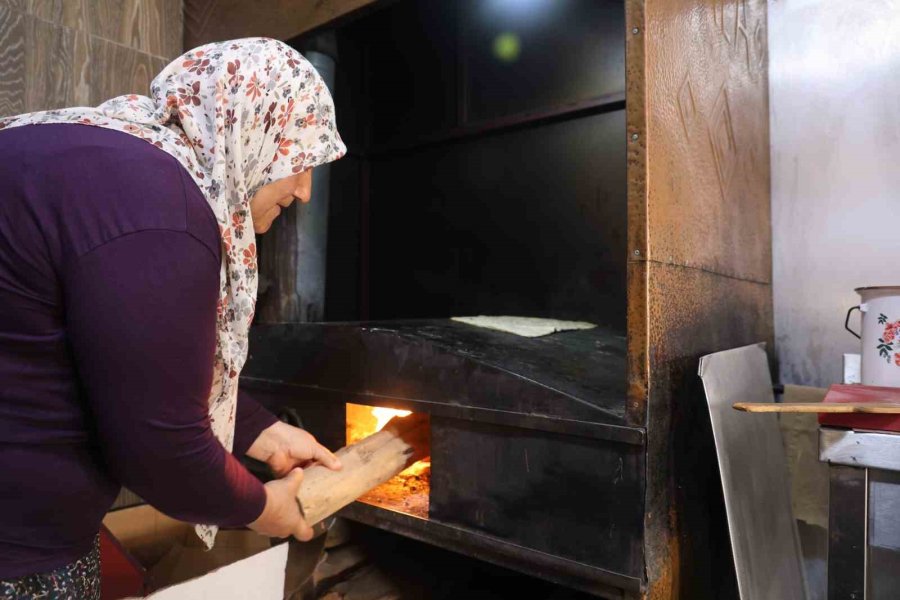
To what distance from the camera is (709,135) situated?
1701mm

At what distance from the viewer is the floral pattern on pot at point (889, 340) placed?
4.59 feet

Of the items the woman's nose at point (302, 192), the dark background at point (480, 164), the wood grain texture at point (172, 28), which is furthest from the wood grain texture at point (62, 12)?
the woman's nose at point (302, 192)

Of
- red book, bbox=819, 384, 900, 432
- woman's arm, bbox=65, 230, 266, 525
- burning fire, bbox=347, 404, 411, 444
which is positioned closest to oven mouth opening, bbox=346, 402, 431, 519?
burning fire, bbox=347, 404, 411, 444

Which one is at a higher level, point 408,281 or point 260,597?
point 408,281

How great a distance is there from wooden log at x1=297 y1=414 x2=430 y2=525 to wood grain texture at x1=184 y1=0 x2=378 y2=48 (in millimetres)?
1361

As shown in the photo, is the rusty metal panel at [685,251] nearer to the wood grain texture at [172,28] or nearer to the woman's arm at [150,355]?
the woman's arm at [150,355]

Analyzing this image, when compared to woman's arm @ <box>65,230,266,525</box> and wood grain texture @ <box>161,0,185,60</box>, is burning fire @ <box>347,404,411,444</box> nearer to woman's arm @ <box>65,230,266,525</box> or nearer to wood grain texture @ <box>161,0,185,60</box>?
woman's arm @ <box>65,230,266,525</box>

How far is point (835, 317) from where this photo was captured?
2.21 meters

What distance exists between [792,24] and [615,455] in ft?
6.75

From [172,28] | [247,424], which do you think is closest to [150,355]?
[247,424]

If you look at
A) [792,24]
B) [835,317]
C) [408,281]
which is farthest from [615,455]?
[408,281]

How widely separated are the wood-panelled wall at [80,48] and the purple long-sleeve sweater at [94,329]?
5.21 ft

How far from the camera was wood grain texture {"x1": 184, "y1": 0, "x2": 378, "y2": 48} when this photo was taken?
195 centimetres

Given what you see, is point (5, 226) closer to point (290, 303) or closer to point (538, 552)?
point (538, 552)
